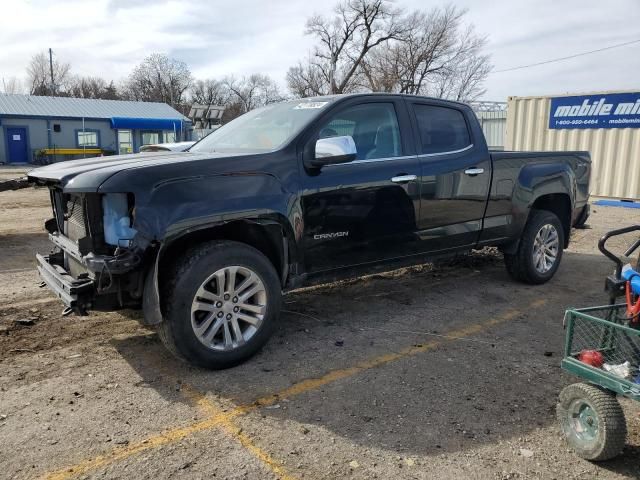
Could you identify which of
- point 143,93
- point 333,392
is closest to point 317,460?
point 333,392

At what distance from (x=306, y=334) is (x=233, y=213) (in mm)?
1368

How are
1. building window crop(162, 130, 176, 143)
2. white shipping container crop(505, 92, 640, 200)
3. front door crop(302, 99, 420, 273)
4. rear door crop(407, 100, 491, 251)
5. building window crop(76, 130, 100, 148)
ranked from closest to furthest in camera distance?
front door crop(302, 99, 420, 273), rear door crop(407, 100, 491, 251), white shipping container crop(505, 92, 640, 200), building window crop(76, 130, 100, 148), building window crop(162, 130, 176, 143)

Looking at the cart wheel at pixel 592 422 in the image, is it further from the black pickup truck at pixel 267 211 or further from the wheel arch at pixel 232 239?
the wheel arch at pixel 232 239

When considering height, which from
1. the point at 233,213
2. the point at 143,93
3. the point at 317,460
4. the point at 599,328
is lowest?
the point at 317,460

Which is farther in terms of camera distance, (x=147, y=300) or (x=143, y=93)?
(x=143, y=93)

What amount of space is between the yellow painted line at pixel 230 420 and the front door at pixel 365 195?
0.85 metres

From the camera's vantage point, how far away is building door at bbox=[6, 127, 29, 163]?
37.9 m

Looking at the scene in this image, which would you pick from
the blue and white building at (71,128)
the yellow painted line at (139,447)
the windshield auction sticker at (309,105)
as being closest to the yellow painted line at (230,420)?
the yellow painted line at (139,447)

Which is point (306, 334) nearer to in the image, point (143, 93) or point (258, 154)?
point (258, 154)

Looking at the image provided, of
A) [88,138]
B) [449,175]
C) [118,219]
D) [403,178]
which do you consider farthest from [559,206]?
[88,138]

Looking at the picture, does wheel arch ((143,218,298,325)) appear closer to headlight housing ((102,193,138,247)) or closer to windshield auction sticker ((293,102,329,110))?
headlight housing ((102,193,138,247))

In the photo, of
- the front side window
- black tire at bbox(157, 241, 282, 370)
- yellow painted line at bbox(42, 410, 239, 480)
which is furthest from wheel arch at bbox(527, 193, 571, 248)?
yellow painted line at bbox(42, 410, 239, 480)

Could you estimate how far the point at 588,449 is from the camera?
111 inches

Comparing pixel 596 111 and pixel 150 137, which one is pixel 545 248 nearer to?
pixel 596 111
